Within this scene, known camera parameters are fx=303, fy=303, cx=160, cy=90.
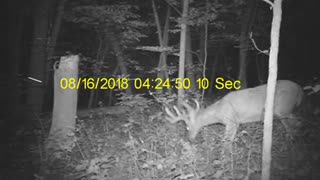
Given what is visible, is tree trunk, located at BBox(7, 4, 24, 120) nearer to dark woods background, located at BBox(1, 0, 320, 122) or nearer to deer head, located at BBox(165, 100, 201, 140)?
dark woods background, located at BBox(1, 0, 320, 122)

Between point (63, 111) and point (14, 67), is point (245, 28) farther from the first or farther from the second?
point (14, 67)

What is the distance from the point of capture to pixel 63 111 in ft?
24.9

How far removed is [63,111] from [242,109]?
4.60 meters

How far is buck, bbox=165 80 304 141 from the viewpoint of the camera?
7.70 m

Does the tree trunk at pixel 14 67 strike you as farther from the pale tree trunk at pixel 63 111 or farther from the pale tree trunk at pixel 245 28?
the pale tree trunk at pixel 245 28

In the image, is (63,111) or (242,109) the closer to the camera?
(63,111)

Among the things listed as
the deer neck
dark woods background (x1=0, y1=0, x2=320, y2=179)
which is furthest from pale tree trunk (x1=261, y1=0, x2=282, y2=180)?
dark woods background (x1=0, y1=0, x2=320, y2=179)

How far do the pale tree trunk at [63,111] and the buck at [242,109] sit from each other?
8.69 ft

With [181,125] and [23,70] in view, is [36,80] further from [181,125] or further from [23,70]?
[23,70]

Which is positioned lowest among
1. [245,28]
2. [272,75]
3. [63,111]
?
[63,111]

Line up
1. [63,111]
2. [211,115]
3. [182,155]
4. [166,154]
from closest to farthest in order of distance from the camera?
[182,155]
[166,154]
[63,111]
[211,115]

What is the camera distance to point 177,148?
282 inches

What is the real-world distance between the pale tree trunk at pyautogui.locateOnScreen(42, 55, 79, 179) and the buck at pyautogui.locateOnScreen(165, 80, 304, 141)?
2.65m

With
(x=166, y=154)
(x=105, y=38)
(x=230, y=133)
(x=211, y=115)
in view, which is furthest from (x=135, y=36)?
(x=166, y=154)
